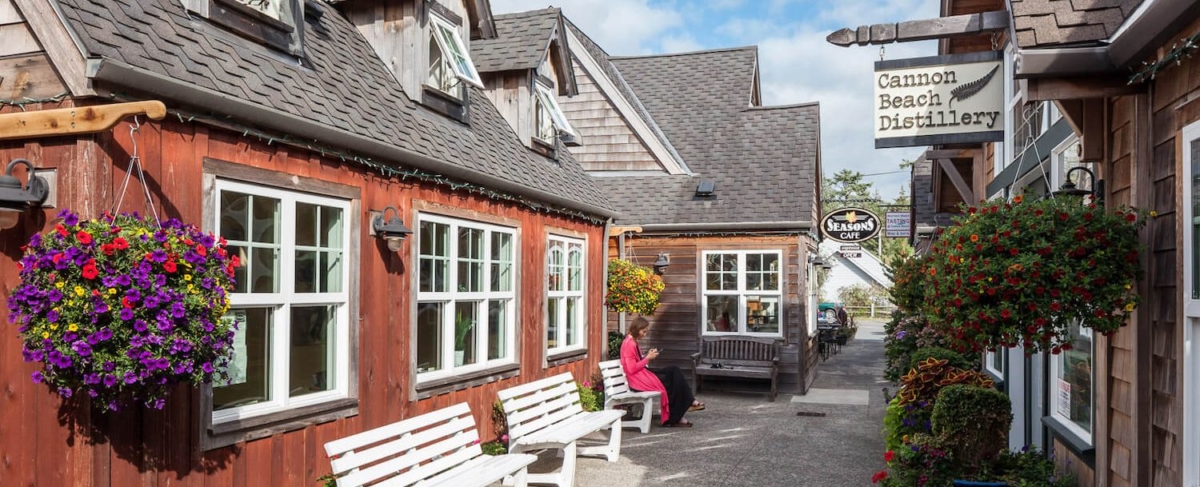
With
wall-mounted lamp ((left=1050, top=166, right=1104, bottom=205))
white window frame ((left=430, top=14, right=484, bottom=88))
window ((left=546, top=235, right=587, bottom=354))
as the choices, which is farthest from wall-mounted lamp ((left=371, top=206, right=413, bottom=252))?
wall-mounted lamp ((left=1050, top=166, right=1104, bottom=205))

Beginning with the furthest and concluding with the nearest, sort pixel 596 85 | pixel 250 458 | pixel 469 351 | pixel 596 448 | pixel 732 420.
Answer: pixel 596 85 < pixel 732 420 < pixel 596 448 < pixel 469 351 < pixel 250 458

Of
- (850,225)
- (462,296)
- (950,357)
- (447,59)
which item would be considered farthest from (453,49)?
(850,225)

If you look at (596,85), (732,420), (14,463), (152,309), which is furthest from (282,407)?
(596,85)

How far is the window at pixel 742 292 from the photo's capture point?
14.9 m

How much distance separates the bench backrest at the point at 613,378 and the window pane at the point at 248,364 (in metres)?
5.64

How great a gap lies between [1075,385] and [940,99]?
2.29 metres

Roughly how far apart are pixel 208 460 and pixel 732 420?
26.4 feet

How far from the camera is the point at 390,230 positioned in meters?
6.39

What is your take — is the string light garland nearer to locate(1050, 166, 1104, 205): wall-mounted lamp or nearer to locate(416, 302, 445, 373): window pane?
locate(1050, 166, 1104, 205): wall-mounted lamp

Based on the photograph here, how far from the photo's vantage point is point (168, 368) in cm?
379

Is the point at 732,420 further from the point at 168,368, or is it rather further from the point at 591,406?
the point at 168,368

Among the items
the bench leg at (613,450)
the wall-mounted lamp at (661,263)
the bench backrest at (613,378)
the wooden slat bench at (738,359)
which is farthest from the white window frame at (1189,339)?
the wall-mounted lamp at (661,263)

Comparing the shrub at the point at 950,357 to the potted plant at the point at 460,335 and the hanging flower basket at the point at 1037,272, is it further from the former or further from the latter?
the potted plant at the point at 460,335

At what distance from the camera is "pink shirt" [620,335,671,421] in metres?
Result: 10.9
